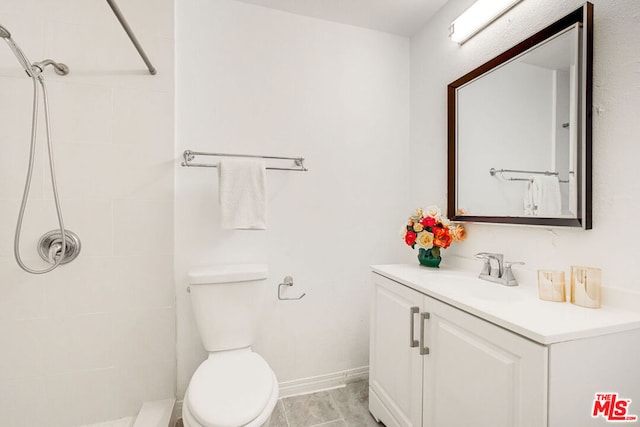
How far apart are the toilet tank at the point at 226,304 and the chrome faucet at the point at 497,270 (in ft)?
3.51

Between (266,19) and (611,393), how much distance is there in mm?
2194

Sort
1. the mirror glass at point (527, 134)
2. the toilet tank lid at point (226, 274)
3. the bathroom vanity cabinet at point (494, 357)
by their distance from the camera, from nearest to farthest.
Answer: the bathroom vanity cabinet at point (494, 357), the mirror glass at point (527, 134), the toilet tank lid at point (226, 274)

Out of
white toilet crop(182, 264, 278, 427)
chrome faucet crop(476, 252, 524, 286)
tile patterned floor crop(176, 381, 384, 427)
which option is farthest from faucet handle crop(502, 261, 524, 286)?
white toilet crop(182, 264, 278, 427)

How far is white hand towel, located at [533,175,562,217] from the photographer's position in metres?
1.08

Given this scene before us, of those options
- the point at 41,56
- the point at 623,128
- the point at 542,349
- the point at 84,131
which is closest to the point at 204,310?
the point at 84,131

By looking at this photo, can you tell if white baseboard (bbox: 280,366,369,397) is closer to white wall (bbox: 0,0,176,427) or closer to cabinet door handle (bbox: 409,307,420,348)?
white wall (bbox: 0,0,176,427)

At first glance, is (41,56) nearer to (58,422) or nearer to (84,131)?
(84,131)

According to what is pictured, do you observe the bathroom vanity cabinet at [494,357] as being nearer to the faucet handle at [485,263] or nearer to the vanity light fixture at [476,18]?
the faucet handle at [485,263]

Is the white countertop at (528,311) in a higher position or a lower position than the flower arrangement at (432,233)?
lower

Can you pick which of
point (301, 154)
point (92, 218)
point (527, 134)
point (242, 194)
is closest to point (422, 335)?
point (527, 134)

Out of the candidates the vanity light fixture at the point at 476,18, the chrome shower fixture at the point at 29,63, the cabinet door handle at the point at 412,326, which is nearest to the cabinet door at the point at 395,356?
the cabinet door handle at the point at 412,326

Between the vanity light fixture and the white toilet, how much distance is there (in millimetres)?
1632

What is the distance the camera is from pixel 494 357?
0.85 meters

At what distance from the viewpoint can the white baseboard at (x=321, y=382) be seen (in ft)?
5.64
